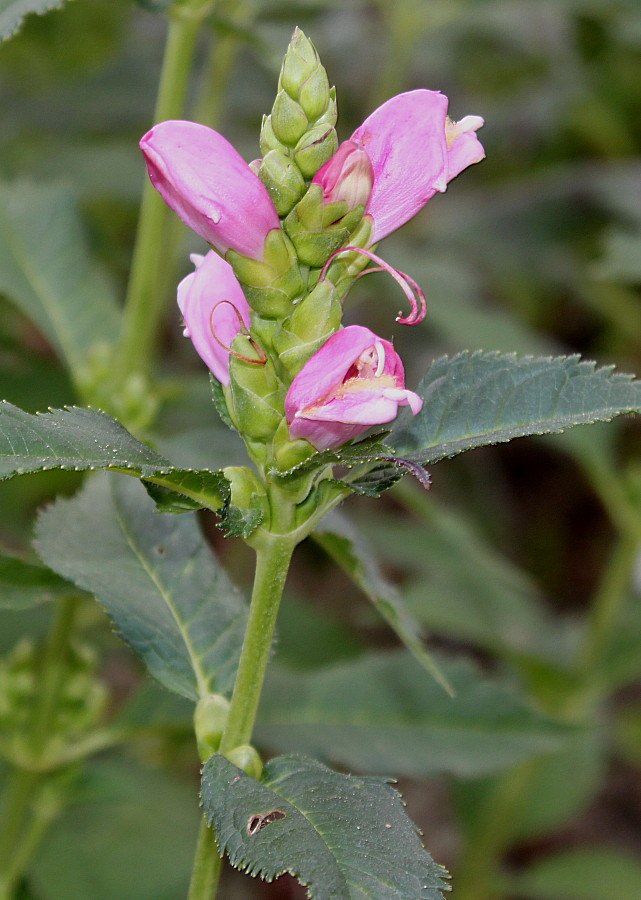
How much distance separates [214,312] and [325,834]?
41 centimetres

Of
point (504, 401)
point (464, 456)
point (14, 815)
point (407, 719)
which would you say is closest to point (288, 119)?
point (504, 401)

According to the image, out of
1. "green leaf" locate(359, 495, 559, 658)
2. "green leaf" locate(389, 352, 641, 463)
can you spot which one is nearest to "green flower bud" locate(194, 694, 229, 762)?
"green leaf" locate(389, 352, 641, 463)

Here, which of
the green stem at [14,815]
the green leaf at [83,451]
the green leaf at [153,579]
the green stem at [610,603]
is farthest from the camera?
the green stem at [610,603]

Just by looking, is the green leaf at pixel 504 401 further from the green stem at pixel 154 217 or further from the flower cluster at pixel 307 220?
the green stem at pixel 154 217

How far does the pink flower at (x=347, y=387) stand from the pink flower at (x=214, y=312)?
0.11m

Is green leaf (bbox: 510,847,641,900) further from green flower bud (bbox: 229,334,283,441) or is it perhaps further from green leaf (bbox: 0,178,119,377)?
green flower bud (bbox: 229,334,283,441)

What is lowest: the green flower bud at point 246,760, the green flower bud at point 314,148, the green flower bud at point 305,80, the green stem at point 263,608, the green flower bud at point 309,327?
the green flower bud at point 246,760

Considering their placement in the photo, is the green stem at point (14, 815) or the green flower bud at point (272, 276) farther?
the green stem at point (14, 815)

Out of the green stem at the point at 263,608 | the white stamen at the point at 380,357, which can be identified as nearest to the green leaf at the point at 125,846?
the green stem at the point at 263,608

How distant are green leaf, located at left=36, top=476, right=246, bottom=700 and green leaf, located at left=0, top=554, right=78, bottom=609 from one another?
33 mm

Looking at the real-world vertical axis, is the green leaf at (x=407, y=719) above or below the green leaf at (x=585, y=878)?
below

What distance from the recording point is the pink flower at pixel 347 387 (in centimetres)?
70

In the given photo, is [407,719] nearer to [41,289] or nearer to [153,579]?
[153,579]

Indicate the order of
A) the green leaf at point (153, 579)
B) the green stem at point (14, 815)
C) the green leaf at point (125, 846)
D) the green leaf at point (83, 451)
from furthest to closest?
1. the green leaf at point (125, 846)
2. the green stem at point (14, 815)
3. the green leaf at point (153, 579)
4. the green leaf at point (83, 451)
